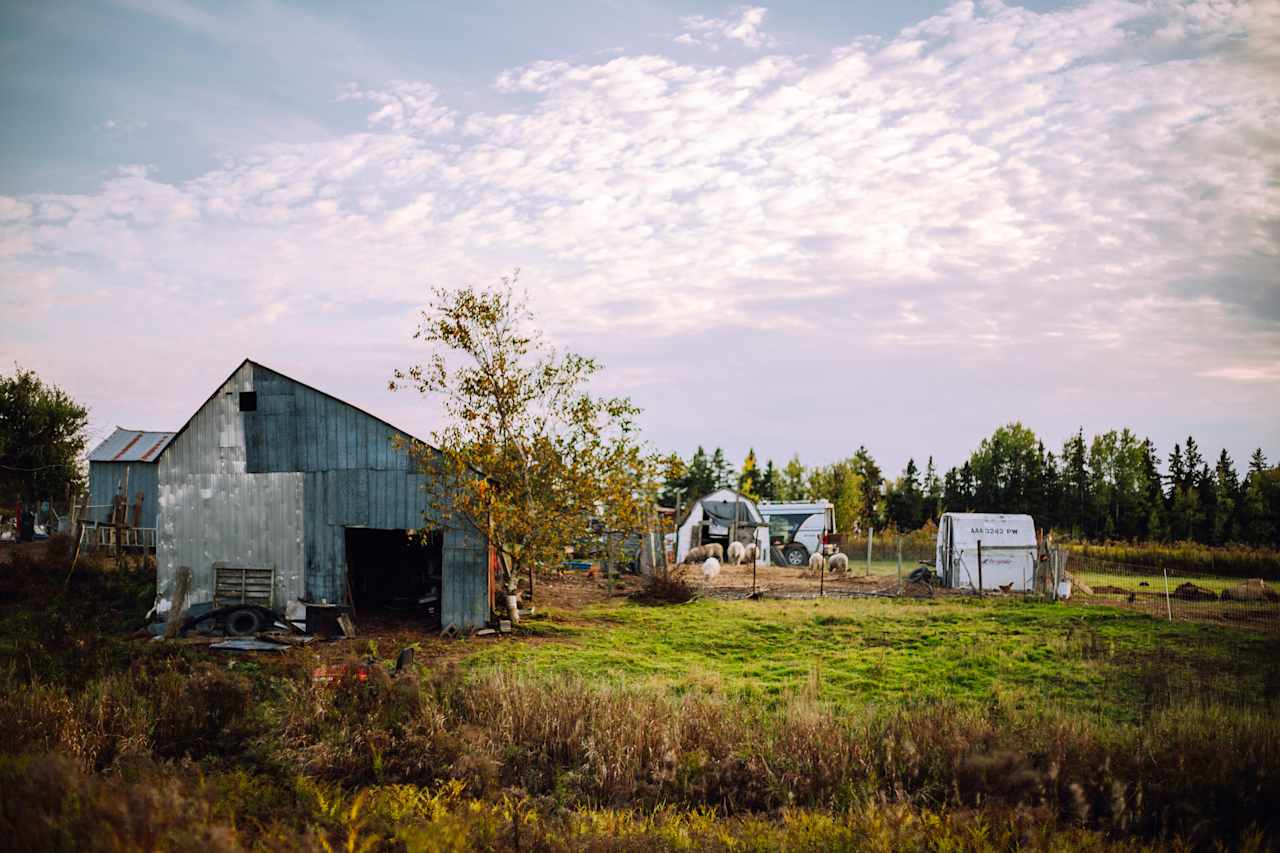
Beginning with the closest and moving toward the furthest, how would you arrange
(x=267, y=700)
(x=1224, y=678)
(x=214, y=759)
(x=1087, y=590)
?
(x=214, y=759) → (x=267, y=700) → (x=1224, y=678) → (x=1087, y=590)

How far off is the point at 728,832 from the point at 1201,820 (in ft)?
12.9

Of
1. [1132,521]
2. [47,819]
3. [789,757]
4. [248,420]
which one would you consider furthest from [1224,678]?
[1132,521]

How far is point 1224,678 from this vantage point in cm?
1367

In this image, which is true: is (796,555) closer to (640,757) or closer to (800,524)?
(800,524)

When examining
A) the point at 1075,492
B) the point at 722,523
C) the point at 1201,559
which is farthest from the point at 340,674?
the point at 1075,492

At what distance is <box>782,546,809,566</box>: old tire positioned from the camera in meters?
41.9

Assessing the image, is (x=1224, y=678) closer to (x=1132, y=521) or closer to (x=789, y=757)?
(x=789, y=757)

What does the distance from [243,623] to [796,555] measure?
28.5 meters

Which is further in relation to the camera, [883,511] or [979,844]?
[883,511]

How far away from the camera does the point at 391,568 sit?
26.9m

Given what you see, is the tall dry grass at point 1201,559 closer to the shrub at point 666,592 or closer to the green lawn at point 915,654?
the green lawn at point 915,654

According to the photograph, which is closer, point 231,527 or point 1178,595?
point 231,527

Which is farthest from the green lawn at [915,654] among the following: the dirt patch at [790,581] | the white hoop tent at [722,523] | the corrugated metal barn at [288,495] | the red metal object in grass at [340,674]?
the white hoop tent at [722,523]

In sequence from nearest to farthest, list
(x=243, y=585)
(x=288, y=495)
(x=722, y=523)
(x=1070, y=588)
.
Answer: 1. (x=243, y=585)
2. (x=288, y=495)
3. (x=1070, y=588)
4. (x=722, y=523)
